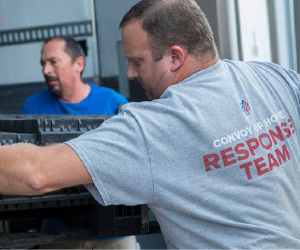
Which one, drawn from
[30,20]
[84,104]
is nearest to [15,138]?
[84,104]

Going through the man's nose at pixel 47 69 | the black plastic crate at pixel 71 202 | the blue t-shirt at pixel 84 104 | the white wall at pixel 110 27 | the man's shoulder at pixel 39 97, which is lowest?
the black plastic crate at pixel 71 202

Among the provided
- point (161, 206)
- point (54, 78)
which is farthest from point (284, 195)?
point (54, 78)

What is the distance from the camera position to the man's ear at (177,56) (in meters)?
1.28

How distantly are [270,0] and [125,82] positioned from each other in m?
1.13

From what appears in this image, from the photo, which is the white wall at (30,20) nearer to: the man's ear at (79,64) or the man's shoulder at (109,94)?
the man's ear at (79,64)

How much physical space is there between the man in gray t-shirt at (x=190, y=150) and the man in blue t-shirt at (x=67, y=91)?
117 centimetres

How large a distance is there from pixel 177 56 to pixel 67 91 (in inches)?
62.2

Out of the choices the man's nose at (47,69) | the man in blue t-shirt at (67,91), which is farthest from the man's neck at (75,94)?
the man's nose at (47,69)

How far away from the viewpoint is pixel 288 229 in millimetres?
1261

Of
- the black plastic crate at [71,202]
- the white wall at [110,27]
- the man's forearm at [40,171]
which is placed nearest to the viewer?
the man's forearm at [40,171]

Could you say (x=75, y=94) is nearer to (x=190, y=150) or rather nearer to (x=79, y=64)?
(x=79, y=64)

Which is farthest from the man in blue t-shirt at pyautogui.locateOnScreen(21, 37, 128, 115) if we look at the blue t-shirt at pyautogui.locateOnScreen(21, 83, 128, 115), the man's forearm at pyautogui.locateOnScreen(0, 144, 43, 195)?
the man's forearm at pyautogui.locateOnScreen(0, 144, 43, 195)

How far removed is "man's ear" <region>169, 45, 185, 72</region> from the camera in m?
1.28

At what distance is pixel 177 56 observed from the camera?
1291 millimetres
